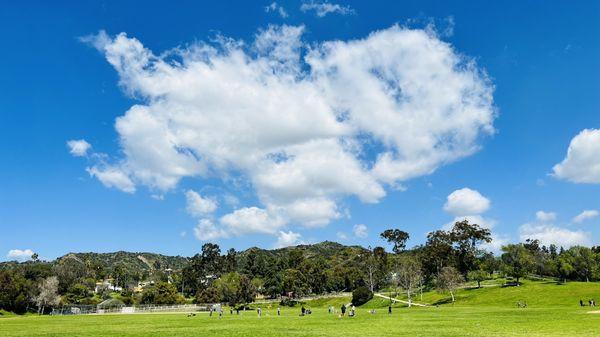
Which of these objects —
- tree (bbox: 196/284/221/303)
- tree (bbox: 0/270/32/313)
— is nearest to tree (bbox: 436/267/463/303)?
tree (bbox: 196/284/221/303)

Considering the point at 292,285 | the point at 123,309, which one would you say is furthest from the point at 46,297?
the point at 292,285

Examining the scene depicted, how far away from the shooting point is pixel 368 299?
127 meters

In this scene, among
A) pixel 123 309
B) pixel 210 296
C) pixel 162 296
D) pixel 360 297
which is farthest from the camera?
pixel 162 296

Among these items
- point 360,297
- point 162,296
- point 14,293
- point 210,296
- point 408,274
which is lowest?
point 360,297

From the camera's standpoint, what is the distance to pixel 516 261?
122500 millimetres

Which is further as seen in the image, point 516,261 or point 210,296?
point 210,296

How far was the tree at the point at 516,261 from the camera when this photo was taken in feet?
395

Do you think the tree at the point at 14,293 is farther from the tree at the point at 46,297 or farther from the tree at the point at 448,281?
the tree at the point at 448,281

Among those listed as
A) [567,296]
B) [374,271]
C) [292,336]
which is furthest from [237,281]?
[292,336]

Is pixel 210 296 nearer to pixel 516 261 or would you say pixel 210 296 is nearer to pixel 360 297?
pixel 360 297

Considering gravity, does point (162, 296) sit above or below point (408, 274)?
below

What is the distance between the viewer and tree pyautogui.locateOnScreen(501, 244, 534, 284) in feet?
395

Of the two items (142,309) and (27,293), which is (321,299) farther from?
(27,293)

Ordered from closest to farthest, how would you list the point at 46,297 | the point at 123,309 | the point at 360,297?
1. the point at 360,297
2. the point at 123,309
3. the point at 46,297
